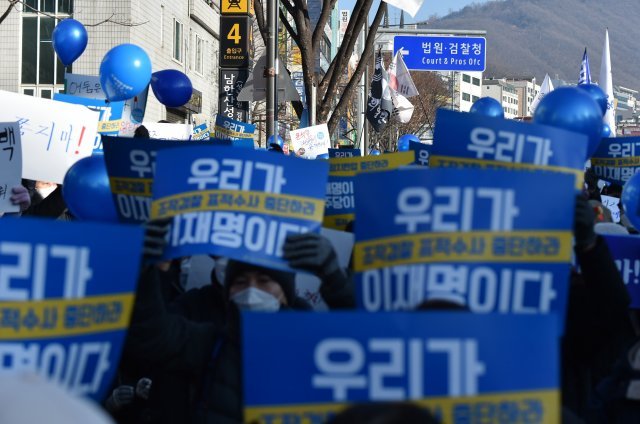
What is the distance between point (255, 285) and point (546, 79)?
1790cm

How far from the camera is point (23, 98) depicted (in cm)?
762

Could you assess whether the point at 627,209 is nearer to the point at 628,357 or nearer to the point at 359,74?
the point at 628,357

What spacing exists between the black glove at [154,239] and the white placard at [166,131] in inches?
397

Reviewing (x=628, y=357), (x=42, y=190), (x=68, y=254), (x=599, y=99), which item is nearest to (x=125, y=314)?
(x=68, y=254)

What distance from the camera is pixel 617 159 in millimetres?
8984

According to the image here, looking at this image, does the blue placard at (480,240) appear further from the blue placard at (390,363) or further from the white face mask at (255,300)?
the blue placard at (390,363)

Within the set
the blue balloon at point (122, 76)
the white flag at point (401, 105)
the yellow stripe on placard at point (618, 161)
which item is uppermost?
the white flag at point (401, 105)

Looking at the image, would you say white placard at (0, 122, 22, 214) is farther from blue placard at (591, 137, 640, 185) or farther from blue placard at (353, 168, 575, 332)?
blue placard at (591, 137, 640, 185)

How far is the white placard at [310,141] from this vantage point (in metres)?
17.1

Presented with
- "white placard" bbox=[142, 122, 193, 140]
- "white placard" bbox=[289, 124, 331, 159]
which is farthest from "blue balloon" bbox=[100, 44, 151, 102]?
"white placard" bbox=[289, 124, 331, 159]

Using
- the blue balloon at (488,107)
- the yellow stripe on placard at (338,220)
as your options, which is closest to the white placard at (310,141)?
the blue balloon at (488,107)

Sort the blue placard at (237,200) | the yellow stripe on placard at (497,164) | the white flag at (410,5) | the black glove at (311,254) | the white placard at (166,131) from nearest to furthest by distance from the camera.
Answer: the black glove at (311,254) → the blue placard at (237,200) → the yellow stripe on placard at (497,164) → the white flag at (410,5) → the white placard at (166,131)

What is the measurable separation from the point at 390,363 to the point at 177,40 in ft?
107

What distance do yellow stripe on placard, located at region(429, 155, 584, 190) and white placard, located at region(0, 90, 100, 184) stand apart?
Result: 12.1 ft
